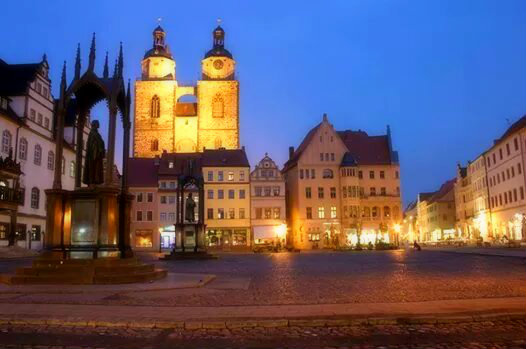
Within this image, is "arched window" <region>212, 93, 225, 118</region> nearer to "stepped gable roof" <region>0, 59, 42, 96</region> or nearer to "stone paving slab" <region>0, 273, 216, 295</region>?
"stepped gable roof" <region>0, 59, 42, 96</region>

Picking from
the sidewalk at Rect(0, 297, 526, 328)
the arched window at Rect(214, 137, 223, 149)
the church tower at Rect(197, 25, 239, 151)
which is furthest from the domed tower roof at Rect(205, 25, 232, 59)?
the sidewalk at Rect(0, 297, 526, 328)

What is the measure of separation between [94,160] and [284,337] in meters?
10.2

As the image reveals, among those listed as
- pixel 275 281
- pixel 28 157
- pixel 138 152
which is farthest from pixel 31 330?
pixel 138 152

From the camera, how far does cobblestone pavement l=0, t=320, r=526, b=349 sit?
7.10 metres

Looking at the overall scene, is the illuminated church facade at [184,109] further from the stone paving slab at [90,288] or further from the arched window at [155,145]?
the stone paving slab at [90,288]

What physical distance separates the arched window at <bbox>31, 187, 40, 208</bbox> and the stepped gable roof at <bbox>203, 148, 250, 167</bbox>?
91.5 ft

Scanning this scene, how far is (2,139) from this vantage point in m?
42.2

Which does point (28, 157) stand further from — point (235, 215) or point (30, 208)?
point (235, 215)

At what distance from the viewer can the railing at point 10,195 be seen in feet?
131

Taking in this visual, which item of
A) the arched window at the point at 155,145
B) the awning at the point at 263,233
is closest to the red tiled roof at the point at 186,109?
the arched window at the point at 155,145

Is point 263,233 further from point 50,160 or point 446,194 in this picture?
point 446,194

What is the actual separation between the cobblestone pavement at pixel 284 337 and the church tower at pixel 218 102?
280ft

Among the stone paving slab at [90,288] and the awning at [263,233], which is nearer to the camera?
the stone paving slab at [90,288]

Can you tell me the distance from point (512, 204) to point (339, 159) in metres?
24.0
